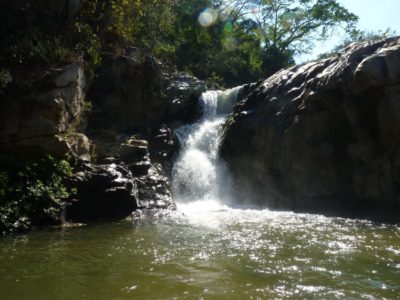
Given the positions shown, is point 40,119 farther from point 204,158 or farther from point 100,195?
point 204,158

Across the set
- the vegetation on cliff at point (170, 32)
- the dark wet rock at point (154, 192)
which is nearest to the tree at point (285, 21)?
the vegetation on cliff at point (170, 32)

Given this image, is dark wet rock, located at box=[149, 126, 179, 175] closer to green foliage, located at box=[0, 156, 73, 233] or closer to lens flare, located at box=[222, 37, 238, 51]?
green foliage, located at box=[0, 156, 73, 233]

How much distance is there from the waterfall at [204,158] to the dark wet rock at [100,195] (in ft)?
15.5

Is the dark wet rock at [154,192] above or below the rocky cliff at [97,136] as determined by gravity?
below

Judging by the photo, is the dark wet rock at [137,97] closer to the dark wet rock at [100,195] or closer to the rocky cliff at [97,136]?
the rocky cliff at [97,136]

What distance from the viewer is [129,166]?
49.8ft

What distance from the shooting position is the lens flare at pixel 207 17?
122 ft

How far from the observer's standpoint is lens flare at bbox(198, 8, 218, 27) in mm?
37219

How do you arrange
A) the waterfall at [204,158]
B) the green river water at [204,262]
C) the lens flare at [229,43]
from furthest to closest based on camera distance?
the lens flare at [229,43]
the waterfall at [204,158]
the green river water at [204,262]

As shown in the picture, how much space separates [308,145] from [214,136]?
5730mm

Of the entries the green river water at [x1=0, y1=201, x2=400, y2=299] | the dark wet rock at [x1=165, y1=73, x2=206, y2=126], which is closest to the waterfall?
the dark wet rock at [x1=165, y1=73, x2=206, y2=126]

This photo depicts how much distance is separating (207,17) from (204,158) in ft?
73.2

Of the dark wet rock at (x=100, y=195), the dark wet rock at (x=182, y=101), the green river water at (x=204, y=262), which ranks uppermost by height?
the dark wet rock at (x=182, y=101)

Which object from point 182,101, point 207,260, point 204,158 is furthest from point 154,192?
point 182,101
